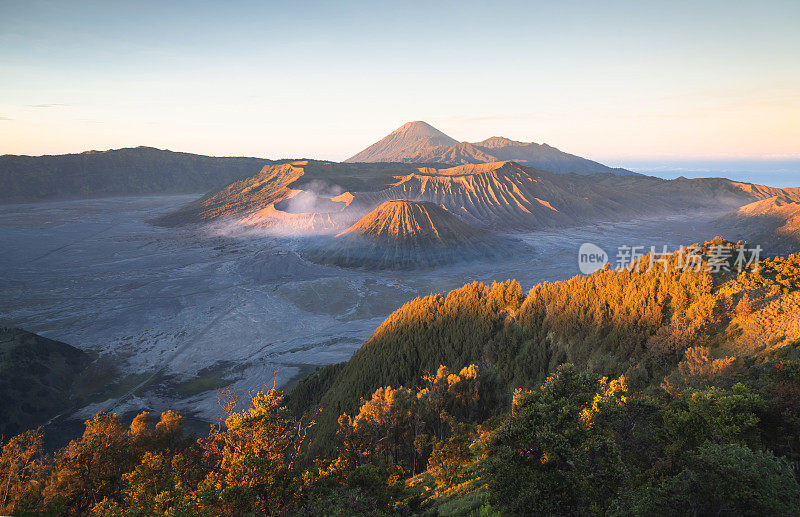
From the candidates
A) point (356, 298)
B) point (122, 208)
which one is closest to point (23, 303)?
point (356, 298)

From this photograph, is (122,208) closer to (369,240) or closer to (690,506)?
(369,240)

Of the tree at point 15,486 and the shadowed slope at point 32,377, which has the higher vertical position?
the tree at point 15,486

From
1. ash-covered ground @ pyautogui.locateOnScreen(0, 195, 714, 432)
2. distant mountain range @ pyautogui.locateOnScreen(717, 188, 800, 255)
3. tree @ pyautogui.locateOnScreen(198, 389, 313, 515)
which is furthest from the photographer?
distant mountain range @ pyautogui.locateOnScreen(717, 188, 800, 255)

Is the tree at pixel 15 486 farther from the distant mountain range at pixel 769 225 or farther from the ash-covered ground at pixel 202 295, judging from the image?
the distant mountain range at pixel 769 225

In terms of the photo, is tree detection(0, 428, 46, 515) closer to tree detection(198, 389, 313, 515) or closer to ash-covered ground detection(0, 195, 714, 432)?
tree detection(198, 389, 313, 515)

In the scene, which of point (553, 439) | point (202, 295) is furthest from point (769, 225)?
point (202, 295)

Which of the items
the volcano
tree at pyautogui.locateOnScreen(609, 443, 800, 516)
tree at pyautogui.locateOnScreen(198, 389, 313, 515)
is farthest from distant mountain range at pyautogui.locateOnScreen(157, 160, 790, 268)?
tree at pyautogui.locateOnScreen(609, 443, 800, 516)

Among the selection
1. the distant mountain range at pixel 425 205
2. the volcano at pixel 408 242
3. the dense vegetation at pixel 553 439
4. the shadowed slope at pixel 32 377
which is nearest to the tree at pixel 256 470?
the dense vegetation at pixel 553 439
